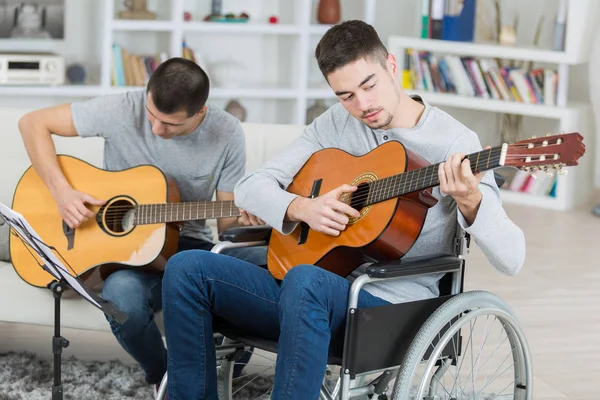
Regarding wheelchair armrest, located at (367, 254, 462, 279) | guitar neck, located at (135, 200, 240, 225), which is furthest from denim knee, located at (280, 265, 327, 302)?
guitar neck, located at (135, 200, 240, 225)

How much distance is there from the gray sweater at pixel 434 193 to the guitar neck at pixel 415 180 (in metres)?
0.10

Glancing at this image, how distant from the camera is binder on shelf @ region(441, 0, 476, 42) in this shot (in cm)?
575

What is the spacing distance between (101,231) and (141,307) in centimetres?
28

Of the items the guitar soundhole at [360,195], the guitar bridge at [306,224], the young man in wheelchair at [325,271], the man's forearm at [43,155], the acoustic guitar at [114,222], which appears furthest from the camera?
the man's forearm at [43,155]

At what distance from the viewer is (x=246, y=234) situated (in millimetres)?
2449

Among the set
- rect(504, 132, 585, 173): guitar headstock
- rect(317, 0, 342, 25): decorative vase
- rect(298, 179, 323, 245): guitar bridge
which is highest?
rect(317, 0, 342, 25): decorative vase

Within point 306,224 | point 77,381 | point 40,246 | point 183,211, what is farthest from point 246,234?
point 77,381

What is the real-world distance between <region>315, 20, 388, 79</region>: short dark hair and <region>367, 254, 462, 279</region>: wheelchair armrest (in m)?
0.45

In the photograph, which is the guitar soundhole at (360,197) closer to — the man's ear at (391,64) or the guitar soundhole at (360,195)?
the guitar soundhole at (360,195)

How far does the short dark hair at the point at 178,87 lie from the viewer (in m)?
2.60

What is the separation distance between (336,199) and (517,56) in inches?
136

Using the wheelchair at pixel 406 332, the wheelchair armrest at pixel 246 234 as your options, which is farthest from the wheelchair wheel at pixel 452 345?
the wheelchair armrest at pixel 246 234

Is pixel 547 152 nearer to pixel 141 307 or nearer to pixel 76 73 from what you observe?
pixel 141 307

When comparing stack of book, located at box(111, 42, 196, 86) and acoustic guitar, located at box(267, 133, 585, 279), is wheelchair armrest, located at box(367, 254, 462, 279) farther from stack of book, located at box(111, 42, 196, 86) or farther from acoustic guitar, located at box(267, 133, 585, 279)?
stack of book, located at box(111, 42, 196, 86)
